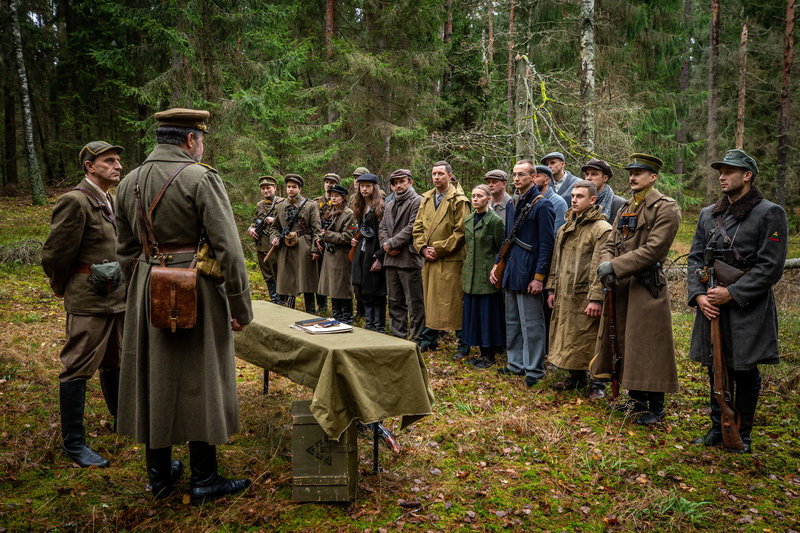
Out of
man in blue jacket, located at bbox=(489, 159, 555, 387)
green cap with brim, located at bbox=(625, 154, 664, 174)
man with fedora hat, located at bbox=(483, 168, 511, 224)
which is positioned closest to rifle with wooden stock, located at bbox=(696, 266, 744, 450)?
green cap with brim, located at bbox=(625, 154, 664, 174)

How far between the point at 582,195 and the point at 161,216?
4199mm

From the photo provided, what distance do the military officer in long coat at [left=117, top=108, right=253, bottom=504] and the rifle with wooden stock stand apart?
378cm

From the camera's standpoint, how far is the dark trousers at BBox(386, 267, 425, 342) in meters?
7.55

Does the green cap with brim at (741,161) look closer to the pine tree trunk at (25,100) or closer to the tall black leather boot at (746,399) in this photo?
the tall black leather boot at (746,399)

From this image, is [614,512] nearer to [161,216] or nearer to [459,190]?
[161,216]

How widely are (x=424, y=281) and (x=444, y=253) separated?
604mm

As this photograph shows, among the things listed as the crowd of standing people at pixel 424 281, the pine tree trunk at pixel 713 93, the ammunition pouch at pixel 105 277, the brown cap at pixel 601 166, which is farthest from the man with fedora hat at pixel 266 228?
the pine tree trunk at pixel 713 93

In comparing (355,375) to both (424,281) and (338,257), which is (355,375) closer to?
(424,281)

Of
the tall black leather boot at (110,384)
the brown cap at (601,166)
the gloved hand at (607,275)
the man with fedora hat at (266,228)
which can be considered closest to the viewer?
the tall black leather boot at (110,384)

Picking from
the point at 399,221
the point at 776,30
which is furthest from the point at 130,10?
the point at 776,30

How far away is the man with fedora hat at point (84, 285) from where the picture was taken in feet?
13.0

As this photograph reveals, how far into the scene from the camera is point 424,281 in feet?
24.3

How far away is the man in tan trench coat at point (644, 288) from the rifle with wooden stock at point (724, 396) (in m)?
0.42

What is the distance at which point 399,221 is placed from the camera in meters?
7.71
